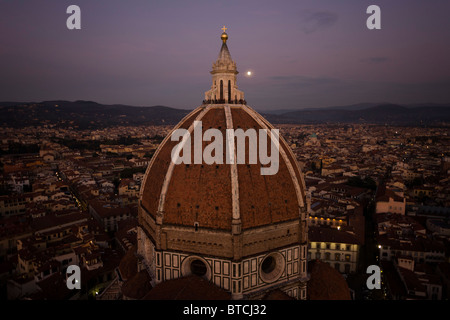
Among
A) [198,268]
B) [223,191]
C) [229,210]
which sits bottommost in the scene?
[198,268]

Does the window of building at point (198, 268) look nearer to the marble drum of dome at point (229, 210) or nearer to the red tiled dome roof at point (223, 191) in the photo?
the marble drum of dome at point (229, 210)

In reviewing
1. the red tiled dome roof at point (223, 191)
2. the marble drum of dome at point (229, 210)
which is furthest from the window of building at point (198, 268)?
the red tiled dome roof at point (223, 191)

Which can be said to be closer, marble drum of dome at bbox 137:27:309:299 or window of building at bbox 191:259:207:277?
marble drum of dome at bbox 137:27:309:299

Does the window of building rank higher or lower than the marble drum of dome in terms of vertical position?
lower

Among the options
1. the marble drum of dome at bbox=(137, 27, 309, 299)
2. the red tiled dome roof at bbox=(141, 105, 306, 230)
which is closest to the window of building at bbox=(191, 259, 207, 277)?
the marble drum of dome at bbox=(137, 27, 309, 299)

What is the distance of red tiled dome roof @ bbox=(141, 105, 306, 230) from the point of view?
48.3ft

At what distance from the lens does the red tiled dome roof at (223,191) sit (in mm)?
14719

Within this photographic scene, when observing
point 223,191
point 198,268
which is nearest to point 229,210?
point 223,191

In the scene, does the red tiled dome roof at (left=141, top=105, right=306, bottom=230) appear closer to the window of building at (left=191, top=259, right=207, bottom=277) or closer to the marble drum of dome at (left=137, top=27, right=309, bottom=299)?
the marble drum of dome at (left=137, top=27, right=309, bottom=299)

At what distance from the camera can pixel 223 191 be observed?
48.3 feet

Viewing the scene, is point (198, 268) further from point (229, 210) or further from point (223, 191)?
point (223, 191)
